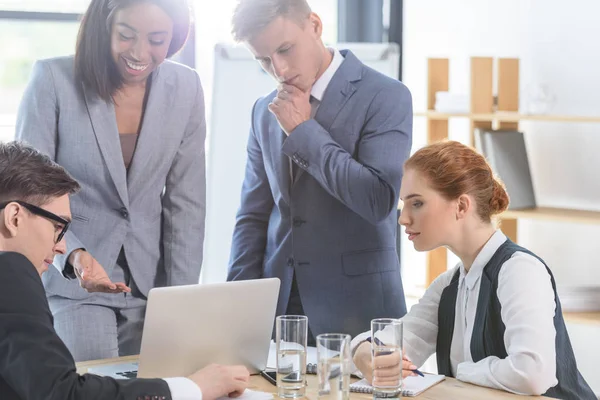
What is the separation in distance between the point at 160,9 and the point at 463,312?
1091 millimetres

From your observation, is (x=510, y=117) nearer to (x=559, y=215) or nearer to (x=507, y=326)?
(x=559, y=215)

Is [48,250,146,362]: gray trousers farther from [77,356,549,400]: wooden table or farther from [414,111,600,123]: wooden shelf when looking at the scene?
[414,111,600,123]: wooden shelf

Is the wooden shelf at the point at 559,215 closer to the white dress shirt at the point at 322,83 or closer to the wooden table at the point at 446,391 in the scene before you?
the white dress shirt at the point at 322,83

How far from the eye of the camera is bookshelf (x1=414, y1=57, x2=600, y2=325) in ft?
11.9

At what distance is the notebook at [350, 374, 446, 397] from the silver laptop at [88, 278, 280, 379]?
0.76ft

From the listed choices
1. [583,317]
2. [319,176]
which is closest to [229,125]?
[319,176]

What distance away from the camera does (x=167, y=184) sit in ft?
8.39

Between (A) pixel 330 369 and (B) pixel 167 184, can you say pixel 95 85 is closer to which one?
(B) pixel 167 184

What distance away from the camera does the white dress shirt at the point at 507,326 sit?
1852 millimetres

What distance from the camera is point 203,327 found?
1.86 metres

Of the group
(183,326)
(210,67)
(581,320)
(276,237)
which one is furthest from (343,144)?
(210,67)

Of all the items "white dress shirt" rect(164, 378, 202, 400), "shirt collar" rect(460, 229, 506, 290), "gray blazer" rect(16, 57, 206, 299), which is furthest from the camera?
"gray blazer" rect(16, 57, 206, 299)

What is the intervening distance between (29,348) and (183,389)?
31cm

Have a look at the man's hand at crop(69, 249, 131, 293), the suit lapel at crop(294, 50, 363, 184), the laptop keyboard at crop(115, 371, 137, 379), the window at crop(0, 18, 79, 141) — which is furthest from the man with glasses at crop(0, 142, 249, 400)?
the window at crop(0, 18, 79, 141)
